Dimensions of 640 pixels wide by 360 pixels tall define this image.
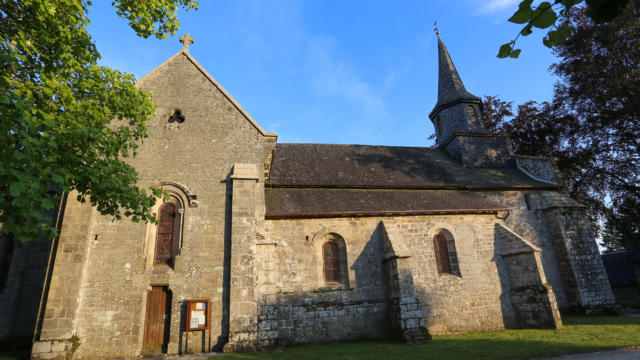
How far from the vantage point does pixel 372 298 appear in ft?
41.7

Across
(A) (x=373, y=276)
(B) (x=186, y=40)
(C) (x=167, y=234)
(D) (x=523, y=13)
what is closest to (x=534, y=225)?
(A) (x=373, y=276)

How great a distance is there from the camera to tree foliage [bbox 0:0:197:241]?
5.75 m

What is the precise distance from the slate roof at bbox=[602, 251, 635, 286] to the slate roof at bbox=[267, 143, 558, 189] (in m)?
16.8

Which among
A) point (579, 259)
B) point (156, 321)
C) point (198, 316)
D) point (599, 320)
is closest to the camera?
point (198, 316)

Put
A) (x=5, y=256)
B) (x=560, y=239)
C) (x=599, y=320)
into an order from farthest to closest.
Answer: (x=560, y=239) → (x=599, y=320) → (x=5, y=256)

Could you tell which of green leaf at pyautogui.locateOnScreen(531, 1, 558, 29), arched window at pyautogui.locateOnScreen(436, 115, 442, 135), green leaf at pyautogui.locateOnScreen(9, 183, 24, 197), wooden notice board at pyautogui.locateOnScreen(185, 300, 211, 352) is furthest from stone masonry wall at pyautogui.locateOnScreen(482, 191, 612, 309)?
green leaf at pyautogui.locateOnScreen(9, 183, 24, 197)

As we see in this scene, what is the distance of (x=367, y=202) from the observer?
48.2ft

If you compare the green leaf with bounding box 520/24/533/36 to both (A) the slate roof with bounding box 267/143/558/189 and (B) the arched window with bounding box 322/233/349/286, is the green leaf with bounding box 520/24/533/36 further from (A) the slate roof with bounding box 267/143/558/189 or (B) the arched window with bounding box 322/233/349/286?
(A) the slate roof with bounding box 267/143/558/189

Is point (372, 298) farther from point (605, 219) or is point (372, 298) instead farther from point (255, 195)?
point (605, 219)

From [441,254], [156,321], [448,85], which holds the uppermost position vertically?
[448,85]

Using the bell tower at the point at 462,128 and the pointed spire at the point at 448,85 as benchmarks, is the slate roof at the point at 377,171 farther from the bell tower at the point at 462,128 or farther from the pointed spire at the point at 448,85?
the pointed spire at the point at 448,85

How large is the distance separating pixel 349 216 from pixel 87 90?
9.90m

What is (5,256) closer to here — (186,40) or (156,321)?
(156,321)

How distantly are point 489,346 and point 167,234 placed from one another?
37.4 feet
